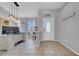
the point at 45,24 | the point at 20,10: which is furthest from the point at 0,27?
the point at 45,24

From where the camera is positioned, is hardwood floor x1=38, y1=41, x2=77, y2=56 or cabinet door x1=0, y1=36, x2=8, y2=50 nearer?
hardwood floor x1=38, y1=41, x2=77, y2=56

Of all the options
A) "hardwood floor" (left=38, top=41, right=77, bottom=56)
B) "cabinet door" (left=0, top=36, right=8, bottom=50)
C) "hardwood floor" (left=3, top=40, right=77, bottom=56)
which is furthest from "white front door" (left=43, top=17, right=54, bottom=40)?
"cabinet door" (left=0, top=36, right=8, bottom=50)

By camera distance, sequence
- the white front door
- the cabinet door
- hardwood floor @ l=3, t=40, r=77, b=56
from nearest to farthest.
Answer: hardwood floor @ l=3, t=40, r=77, b=56, the cabinet door, the white front door

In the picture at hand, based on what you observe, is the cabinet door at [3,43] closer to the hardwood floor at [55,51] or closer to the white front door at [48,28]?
the hardwood floor at [55,51]

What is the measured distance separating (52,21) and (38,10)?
1.56 metres

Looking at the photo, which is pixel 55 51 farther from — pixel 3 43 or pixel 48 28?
pixel 48 28

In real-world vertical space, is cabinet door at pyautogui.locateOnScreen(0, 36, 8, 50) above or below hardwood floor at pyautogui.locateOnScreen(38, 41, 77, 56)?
above

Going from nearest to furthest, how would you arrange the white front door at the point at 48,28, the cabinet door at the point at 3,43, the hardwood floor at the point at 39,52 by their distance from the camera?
1. the hardwood floor at the point at 39,52
2. the cabinet door at the point at 3,43
3. the white front door at the point at 48,28

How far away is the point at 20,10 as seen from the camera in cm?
890

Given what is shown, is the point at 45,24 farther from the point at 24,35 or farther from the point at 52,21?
the point at 24,35

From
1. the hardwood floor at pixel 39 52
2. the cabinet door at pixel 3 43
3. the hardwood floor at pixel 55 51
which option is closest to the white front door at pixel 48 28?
the hardwood floor at pixel 55 51

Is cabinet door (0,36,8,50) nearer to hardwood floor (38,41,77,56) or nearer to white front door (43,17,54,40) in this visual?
hardwood floor (38,41,77,56)

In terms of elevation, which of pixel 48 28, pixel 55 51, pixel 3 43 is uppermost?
pixel 48 28

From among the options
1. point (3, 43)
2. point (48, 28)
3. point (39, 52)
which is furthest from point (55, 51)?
point (48, 28)
